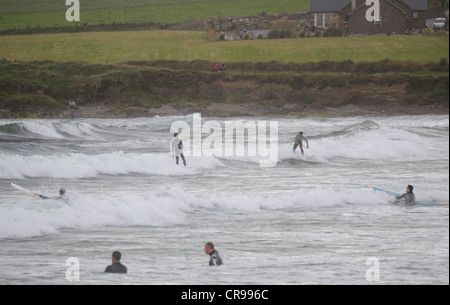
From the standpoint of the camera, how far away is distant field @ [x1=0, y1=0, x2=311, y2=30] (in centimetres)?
6951

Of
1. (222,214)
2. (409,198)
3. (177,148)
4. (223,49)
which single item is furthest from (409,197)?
(223,49)

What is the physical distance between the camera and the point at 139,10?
91062mm

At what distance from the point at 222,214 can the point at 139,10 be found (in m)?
73.5

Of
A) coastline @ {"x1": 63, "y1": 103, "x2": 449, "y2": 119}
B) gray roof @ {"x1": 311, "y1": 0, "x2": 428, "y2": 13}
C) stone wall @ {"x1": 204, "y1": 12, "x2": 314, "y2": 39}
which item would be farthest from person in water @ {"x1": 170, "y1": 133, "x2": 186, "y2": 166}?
gray roof @ {"x1": 311, "y1": 0, "x2": 428, "y2": 13}

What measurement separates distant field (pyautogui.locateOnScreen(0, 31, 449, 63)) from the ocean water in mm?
24279

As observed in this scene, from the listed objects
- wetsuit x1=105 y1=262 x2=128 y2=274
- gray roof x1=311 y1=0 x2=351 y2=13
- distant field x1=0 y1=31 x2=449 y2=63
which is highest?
gray roof x1=311 y1=0 x2=351 y2=13

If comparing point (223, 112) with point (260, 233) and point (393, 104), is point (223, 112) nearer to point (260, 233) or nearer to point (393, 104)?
point (393, 104)

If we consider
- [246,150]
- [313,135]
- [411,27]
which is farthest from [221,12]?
[246,150]

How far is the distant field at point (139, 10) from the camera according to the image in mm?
69506

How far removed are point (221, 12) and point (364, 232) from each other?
74344mm

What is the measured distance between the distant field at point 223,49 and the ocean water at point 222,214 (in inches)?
956

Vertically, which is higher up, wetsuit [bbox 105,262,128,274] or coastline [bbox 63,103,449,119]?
coastline [bbox 63,103,449,119]

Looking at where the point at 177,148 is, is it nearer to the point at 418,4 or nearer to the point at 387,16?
the point at 387,16

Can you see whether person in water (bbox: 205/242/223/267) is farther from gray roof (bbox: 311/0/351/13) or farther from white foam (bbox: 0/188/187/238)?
gray roof (bbox: 311/0/351/13)
